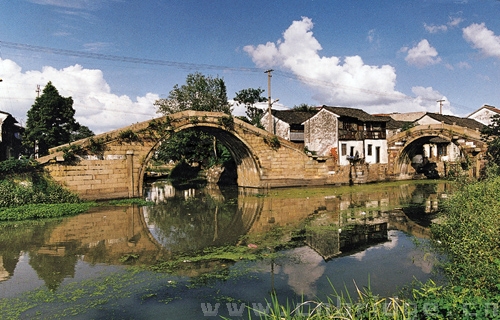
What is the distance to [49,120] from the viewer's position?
112 ft

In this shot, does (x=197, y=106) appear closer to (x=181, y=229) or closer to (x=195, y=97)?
(x=195, y=97)

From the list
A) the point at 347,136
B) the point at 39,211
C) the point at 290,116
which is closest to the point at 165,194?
the point at 39,211

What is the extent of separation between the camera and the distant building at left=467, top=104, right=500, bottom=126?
1961 inches

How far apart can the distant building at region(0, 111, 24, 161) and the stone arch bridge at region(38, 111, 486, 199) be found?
20.3 m

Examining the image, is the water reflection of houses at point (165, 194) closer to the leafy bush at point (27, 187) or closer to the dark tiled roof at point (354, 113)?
the leafy bush at point (27, 187)

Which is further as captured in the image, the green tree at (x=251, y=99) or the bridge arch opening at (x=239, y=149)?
the green tree at (x=251, y=99)

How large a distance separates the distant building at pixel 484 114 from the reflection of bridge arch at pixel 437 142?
15.4 m

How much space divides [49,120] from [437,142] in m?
42.9

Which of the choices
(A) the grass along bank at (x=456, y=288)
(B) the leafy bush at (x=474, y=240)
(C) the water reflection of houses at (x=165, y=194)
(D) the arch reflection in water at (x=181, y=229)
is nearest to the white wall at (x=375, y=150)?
(D) the arch reflection in water at (x=181, y=229)

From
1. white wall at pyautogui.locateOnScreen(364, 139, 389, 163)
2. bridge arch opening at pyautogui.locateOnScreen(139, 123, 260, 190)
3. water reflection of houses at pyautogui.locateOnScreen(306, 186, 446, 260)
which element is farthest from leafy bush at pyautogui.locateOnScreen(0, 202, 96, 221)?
white wall at pyautogui.locateOnScreen(364, 139, 389, 163)

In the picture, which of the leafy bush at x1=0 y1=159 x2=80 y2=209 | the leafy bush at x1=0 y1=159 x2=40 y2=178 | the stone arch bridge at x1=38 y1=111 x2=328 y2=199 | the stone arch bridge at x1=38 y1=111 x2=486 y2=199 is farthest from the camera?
the stone arch bridge at x1=38 y1=111 x2=486 y2=199

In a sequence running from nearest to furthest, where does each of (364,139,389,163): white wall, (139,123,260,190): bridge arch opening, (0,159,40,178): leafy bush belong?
(0,159,40,178): leafy bush
(139,123,260,190): bridge arch opening
(364,139,389,163): white wall

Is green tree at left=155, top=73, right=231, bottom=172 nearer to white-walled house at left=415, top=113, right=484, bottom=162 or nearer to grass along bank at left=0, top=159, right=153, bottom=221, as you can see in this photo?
grass along bank at left=0, top=159, right=153, bottom=221

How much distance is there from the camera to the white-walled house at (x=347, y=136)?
32281 mm
